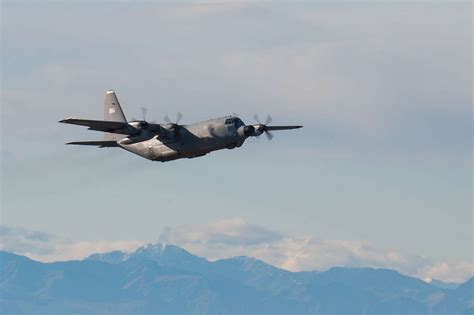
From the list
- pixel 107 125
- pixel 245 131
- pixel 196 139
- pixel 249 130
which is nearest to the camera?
pixel 245 131

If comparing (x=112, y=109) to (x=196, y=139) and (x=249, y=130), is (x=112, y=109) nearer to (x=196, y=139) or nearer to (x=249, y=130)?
(x=196, y=139)

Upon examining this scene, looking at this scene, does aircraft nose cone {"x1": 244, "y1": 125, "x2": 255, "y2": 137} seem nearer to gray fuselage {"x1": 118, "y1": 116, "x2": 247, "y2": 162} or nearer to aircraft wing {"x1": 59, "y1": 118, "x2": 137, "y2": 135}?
gray fuselage {"x1": 118, "y1": 116, "x2": 247, "y2": 162}

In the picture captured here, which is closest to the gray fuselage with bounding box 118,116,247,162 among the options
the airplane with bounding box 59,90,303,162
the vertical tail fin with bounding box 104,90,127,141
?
the airplane with bounding box 59,90,303,162

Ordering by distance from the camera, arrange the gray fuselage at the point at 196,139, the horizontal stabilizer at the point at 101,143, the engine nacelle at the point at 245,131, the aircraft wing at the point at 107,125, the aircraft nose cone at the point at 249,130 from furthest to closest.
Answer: the horizontal stabilizer at the point at 101,143
the aircraft nose cone at the point at 249,130
the engine nacelle at the point at 245,131
the aircraft wing at the point at 107,125
the gray fuselage at the point at 196,139

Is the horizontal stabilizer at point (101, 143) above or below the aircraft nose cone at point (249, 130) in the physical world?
below

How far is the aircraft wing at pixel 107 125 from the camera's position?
408 ft

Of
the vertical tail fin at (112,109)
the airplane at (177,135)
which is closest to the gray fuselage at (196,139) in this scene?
the airplane at (177,135)

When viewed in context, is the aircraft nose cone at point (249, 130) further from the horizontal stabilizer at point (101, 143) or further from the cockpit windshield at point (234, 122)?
the horizontal stabilizer at point (101, 143)

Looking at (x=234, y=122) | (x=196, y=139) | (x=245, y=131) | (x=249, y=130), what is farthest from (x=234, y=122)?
(x=196, y=139)

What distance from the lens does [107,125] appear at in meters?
127

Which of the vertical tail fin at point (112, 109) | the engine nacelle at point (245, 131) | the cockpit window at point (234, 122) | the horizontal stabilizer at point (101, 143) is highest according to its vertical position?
the vertical tail fin at point (112, 109)

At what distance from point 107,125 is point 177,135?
7737mm

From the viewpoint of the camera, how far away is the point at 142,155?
12925 centimetres

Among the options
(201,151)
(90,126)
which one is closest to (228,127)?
(201,151)
